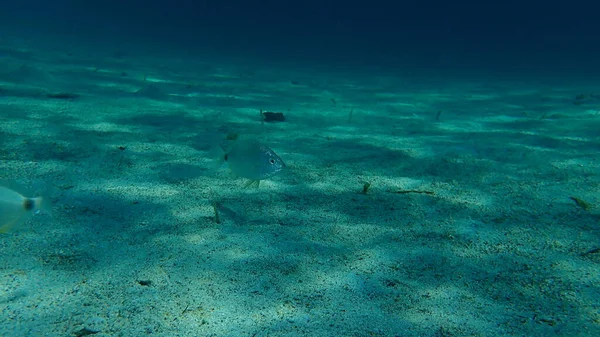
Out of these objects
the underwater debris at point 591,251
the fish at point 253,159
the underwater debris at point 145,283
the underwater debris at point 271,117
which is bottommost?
the underwater debris at point 145,283

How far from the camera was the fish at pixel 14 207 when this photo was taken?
6.27 ft

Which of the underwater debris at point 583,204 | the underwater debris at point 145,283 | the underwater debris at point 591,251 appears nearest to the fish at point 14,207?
the underwater debris at point 145,283

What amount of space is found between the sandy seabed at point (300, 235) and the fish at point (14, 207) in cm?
10

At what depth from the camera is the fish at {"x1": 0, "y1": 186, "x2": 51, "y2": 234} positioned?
1912mm

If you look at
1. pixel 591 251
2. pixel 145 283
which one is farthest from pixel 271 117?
pixel 591 251

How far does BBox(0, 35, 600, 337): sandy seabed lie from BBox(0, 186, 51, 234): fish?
0.10 metres

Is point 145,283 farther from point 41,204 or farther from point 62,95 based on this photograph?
point 62,95

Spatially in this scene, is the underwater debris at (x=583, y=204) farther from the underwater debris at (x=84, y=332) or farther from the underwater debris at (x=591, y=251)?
the underwater debris at (x=84, y=332)

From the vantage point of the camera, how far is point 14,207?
192cm

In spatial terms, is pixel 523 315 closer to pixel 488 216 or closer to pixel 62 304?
pixel 488 216

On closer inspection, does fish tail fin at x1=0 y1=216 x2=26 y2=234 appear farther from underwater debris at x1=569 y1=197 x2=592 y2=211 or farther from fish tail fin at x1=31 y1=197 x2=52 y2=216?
underwater debris at x1=569 y1=197 x2=592 y2=211

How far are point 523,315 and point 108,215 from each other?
9.39 feet

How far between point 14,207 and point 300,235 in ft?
5.73

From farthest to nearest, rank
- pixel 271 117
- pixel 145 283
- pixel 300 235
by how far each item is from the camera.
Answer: pixel 271 117 < pixel 300 235 < pixel 145 283
